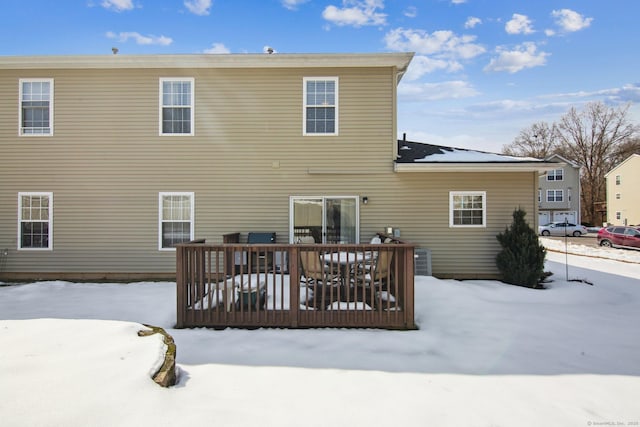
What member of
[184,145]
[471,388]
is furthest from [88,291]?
[471,388]

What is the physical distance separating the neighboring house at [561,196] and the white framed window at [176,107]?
112ft

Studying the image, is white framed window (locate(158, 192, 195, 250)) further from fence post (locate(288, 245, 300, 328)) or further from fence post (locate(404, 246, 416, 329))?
fence post (locate(404, 246, 416, 329))

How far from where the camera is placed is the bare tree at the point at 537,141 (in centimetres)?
3994

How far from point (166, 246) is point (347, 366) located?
6194 millimetres

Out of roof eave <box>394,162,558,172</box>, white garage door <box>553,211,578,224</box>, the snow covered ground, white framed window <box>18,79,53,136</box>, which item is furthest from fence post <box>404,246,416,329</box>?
white garage door <box>553,211,578,224</box>

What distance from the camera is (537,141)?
40.9 m

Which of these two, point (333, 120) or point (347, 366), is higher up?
point (333, 120)

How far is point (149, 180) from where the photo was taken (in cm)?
830

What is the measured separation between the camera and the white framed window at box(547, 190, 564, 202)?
1310 inches

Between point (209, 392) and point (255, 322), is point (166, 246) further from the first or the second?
point (209, 392)

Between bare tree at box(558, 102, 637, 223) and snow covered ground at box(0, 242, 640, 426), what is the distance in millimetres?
41387

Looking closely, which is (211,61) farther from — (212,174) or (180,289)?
(180,289)

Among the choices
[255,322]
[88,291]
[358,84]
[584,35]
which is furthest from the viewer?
[584,35]

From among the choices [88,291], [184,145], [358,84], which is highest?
[358,84]
